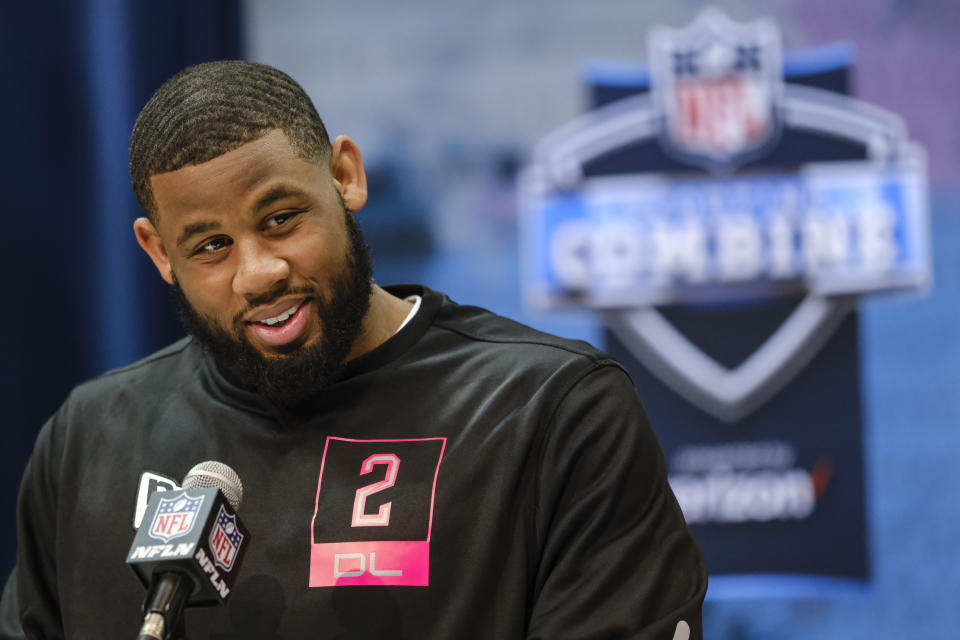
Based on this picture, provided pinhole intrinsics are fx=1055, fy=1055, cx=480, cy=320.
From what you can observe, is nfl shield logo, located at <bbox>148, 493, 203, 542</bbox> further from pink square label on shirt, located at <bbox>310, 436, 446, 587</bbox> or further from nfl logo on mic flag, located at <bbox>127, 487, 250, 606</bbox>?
pink square label on shirt, located at <bbox>310, 436, 446, 587</bbox>

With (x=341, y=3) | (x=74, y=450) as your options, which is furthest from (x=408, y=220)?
(x=74, y=450)

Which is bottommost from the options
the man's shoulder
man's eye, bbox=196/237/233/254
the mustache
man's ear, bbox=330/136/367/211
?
the man's shoulder

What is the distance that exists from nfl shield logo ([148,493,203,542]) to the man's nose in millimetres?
314

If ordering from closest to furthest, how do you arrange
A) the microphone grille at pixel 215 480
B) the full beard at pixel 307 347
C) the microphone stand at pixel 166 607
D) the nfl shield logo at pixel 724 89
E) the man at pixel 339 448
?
the microphone stand at pixel 166 607 → the microphone grille at pixel 215 480 → the man at pixel 339 448 → the full beard at pixel 307 347 → the nfl shield logo at pixel 724 89

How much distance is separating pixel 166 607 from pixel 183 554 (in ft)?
0.15

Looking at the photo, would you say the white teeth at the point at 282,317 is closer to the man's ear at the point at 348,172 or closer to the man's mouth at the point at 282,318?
the man's mouth at the point at 282,318

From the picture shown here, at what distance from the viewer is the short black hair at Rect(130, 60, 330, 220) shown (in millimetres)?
1219

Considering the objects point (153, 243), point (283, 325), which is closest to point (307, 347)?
point (283, 325)

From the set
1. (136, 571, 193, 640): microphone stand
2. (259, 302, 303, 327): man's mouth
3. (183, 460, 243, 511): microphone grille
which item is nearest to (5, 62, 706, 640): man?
(259, 302, 303, 327): man's mouth

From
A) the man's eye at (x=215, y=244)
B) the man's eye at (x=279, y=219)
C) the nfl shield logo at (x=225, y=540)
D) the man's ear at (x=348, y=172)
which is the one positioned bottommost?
the nfl shield logo at (x=225, y=540)

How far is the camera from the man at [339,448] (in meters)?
1.18

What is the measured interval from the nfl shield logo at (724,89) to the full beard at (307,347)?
157cm

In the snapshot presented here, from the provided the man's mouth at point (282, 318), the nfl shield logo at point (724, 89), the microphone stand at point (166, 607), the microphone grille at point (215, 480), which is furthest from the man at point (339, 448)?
the nfl shield logo at point (724, 89)

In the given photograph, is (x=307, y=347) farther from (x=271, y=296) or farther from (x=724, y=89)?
(x=724, y=89)
